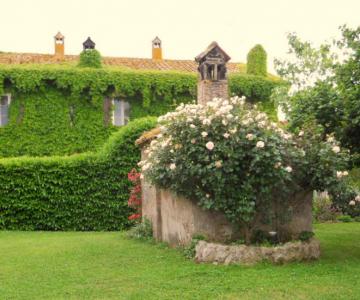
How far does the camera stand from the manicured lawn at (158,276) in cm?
765

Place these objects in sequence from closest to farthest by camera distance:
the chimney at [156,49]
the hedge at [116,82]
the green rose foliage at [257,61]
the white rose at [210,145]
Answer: the white rose at [210,145]
the hedge at [116,82]
the green rose foliage at [257,61]
the chimney at [156,49]

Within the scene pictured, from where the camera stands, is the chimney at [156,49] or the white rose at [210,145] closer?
the white rose at [210,145]

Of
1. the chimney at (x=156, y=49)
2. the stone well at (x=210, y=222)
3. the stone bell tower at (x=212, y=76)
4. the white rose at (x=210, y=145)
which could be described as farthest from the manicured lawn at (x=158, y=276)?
the chimney at (x=156, y=49)

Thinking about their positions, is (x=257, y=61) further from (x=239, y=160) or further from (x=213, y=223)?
(x=239, y=160)

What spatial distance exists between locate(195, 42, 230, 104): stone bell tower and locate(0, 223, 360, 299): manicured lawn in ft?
14.2

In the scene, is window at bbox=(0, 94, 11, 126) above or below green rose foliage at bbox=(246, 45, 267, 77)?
below

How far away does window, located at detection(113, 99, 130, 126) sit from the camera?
25984 mm

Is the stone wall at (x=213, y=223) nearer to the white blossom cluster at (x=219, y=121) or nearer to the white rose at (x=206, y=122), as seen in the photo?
the white blossom cluster at (x=219, y=121)

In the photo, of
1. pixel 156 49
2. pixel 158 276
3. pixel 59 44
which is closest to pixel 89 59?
pixel 59 44

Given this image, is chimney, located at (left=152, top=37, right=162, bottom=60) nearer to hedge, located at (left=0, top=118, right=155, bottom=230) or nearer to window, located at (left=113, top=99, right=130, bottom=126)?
window, located at (left=113, top=99, right=130, bottom=126)

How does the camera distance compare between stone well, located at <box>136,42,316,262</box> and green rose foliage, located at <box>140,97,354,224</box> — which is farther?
stone well, located at <box>136,42,316,262</box>

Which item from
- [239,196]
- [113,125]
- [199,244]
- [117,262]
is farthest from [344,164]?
[113,125]

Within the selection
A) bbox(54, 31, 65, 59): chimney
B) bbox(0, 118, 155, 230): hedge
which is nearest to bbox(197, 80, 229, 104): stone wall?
bbox(0, 118, 155, 230): hedge

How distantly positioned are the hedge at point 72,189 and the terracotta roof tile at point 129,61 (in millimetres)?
10173
